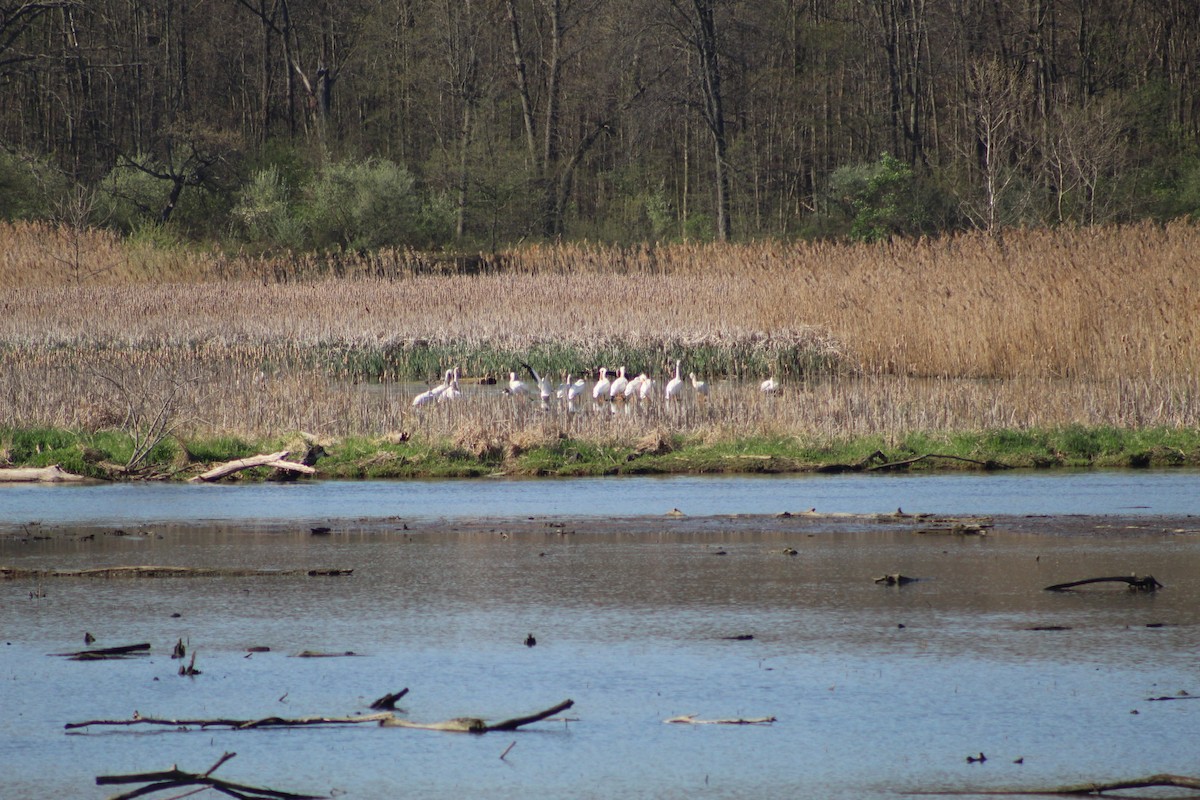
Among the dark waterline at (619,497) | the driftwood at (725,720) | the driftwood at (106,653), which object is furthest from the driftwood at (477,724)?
the dark waterline at (619,497)

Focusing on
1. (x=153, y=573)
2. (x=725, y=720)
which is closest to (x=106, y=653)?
(x=153, y=573)

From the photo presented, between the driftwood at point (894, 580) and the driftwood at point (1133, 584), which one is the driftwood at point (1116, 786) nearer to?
the driftwood at point (1133, 584)

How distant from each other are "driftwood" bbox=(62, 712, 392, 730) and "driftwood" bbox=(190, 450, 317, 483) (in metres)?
8.02

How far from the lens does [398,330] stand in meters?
25.4

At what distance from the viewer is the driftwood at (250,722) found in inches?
211

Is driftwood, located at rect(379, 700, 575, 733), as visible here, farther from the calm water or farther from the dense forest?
the dense forest

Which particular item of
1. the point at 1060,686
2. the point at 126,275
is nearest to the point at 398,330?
the point at 126,275

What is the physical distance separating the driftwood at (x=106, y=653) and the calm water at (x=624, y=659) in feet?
0.31

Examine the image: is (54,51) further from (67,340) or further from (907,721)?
(907,721)

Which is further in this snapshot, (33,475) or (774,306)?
(774,306)

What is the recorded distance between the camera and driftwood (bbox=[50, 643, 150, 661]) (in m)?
6.48

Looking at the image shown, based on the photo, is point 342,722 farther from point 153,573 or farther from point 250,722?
point 153,573

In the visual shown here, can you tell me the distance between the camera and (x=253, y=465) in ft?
44.3

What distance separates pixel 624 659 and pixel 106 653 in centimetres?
228
